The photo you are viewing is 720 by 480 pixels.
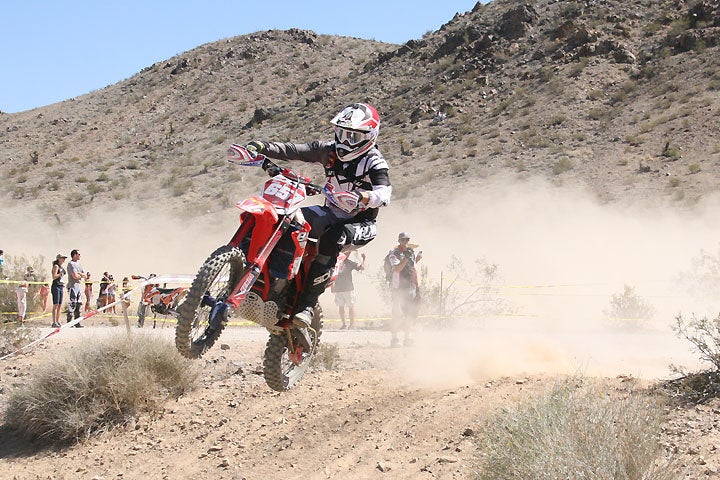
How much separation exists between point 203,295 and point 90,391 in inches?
222

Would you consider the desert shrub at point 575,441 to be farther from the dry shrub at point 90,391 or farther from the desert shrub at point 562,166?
the desert shrub at point 562,166

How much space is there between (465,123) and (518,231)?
37.2 ft

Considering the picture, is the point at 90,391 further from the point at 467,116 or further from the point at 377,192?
the point at 467,116

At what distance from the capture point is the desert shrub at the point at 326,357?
1266 cm

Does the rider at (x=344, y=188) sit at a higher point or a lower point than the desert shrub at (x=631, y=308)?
higher

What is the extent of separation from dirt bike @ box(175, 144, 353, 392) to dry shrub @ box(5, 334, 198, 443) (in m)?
4.36

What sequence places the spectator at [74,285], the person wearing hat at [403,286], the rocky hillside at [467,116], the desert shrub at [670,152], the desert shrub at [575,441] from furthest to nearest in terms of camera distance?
1. the rocky hillside at [467,116]
2. the desert shrub at [670,152]
3. the spectator at [74,285]
4. the person wearing hat at [403,286]
5. the desert shrub at [575,441]

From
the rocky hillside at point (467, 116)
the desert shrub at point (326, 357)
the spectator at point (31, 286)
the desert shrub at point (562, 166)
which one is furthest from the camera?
the rocky hillside at point (467, 116)

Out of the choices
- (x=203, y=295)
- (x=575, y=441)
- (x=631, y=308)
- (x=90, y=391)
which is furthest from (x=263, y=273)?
(x=631, y=308)

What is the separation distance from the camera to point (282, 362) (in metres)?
7.58

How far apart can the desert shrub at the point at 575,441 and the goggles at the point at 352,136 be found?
112 inches

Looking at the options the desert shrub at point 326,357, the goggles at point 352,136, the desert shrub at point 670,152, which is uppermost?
the desert shrub at point 670,152

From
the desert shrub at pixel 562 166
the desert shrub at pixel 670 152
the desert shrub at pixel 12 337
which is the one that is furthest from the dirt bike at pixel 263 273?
the desert shrub at pixel 670 152

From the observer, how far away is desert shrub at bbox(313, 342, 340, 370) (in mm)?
12664
